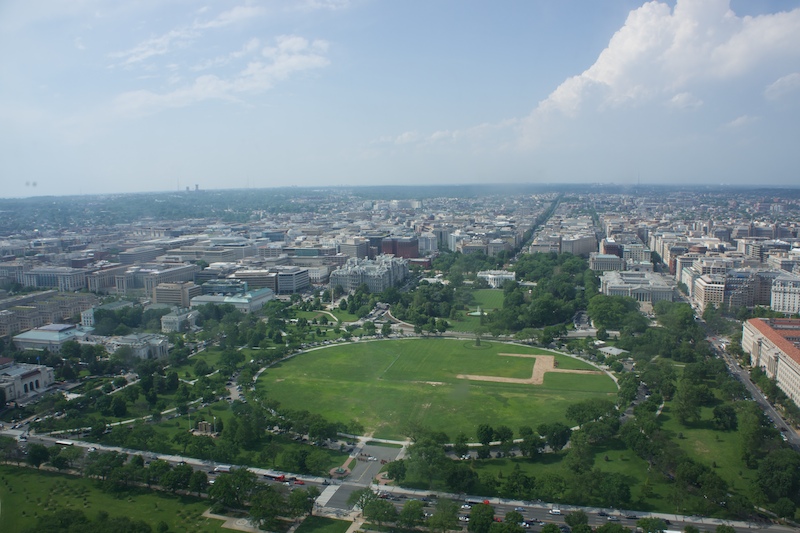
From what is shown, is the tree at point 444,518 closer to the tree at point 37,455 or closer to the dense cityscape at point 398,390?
the dense cityscape at point 398,390

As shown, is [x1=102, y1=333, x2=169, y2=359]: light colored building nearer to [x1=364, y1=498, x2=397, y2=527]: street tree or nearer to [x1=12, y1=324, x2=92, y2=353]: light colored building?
[x1=12, y1=324, x2=92, y2=353]: light colored building

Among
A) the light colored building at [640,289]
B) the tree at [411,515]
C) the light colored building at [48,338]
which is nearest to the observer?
the tree at [411,515]

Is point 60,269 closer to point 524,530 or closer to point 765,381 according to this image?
point 524,530

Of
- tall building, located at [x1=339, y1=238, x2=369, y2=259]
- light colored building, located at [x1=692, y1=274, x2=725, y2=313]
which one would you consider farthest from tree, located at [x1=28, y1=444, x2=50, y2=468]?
tall building, located at [x1=339, y1=238, x2=369, y2=259]

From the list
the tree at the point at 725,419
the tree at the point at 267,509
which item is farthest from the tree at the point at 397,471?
the tree at the point at 725,419

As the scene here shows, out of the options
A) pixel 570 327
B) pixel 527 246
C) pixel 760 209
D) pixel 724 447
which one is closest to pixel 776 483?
pixel 724 447

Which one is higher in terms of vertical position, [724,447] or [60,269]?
[60,269]
